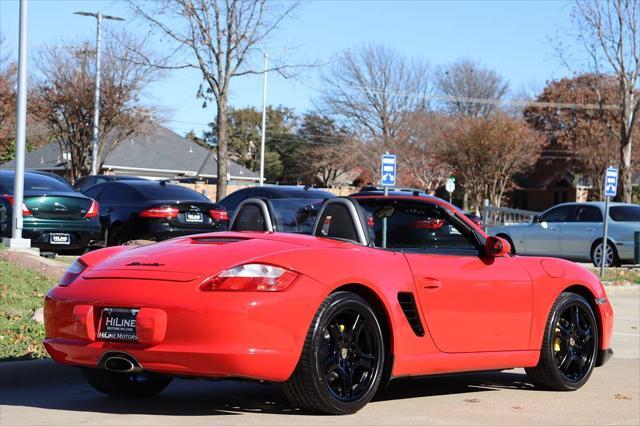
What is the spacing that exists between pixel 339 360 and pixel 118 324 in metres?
1.28

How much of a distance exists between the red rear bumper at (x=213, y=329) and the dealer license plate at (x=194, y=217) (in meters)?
11.6

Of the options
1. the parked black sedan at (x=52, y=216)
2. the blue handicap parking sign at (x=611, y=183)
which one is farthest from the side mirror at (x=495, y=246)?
the blue handicap parking sign at (x=611, y=183)

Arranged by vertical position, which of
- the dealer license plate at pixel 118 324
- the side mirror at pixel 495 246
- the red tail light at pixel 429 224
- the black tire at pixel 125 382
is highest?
the red tail light at pixel 429 224

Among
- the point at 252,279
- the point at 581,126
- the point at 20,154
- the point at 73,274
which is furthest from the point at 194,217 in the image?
the point at 581,126

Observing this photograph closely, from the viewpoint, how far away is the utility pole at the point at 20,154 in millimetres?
14859

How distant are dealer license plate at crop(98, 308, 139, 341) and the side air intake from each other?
1703mm

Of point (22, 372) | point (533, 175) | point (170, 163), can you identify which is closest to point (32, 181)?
point (22, 372)

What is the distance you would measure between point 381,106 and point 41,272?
58.1 m

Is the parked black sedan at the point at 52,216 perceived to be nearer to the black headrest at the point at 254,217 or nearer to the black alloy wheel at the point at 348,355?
the black headrest at the point at 254,217

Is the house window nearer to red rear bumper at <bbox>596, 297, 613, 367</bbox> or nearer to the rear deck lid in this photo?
the rear deck lid

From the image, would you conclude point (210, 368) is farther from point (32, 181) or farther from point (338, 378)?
point (32, 181)

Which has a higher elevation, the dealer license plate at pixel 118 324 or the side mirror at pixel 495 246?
the side mirror at pixel 495 246

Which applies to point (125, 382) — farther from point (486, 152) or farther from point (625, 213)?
point (486, 152)

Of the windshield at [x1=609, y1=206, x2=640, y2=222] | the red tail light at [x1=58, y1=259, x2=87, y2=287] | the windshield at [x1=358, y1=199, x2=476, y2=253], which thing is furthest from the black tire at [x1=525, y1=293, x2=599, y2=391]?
the windshield at [x1=609, y1=206, x2=640, y2=222]
